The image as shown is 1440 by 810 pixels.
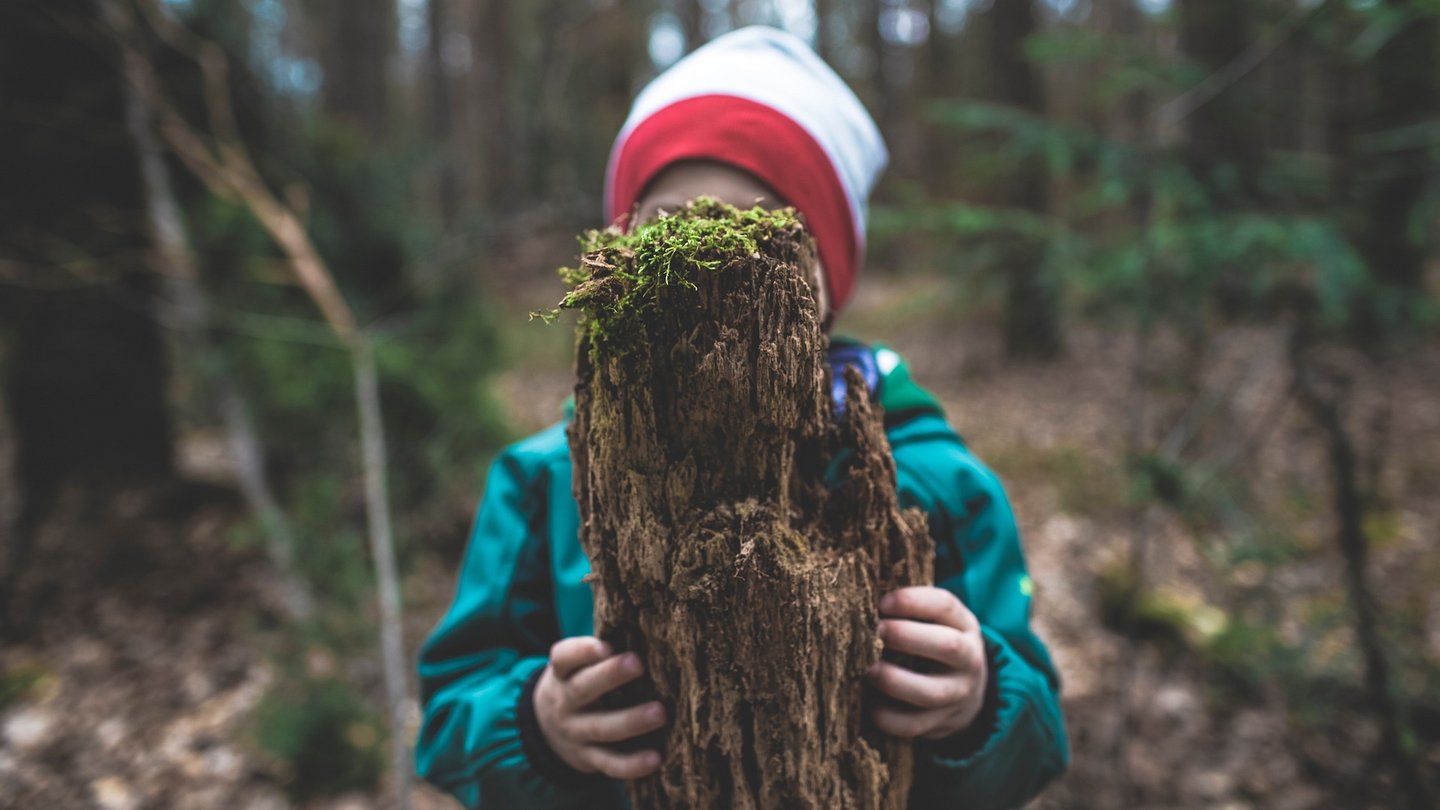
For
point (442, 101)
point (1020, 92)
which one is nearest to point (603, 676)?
point (1020, 92)

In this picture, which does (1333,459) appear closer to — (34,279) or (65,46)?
(34,279)

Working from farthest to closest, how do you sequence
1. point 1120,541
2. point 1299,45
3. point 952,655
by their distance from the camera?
point 1120,541 → point 1299,45 → point 952,655

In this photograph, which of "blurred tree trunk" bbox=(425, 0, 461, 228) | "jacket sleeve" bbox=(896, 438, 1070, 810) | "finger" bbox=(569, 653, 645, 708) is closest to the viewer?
"finger" bbox=(569, 653, 645, 708)

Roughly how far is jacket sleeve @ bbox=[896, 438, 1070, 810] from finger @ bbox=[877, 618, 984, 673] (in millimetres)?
179

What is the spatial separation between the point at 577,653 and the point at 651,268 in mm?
558

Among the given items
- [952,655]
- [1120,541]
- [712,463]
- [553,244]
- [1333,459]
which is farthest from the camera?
[553,244]

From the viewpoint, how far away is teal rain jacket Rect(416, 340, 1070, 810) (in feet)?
3.83

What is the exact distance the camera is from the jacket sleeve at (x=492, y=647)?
47.8 inches

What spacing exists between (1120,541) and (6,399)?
7.03m

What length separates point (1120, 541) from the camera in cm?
464

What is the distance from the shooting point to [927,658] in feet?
3.36

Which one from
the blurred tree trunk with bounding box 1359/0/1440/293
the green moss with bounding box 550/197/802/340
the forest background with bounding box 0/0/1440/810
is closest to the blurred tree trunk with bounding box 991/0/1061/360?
the forest background with bounding box 0/0/1440/810

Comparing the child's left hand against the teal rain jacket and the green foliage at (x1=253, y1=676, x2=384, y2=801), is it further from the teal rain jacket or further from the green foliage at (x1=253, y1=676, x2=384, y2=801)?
the green foliage at (x1=253, y1=676, x2=384, y2=801)

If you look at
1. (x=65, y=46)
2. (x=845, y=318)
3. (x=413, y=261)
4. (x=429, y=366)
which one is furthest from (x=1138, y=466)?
(x=845, y=318)
